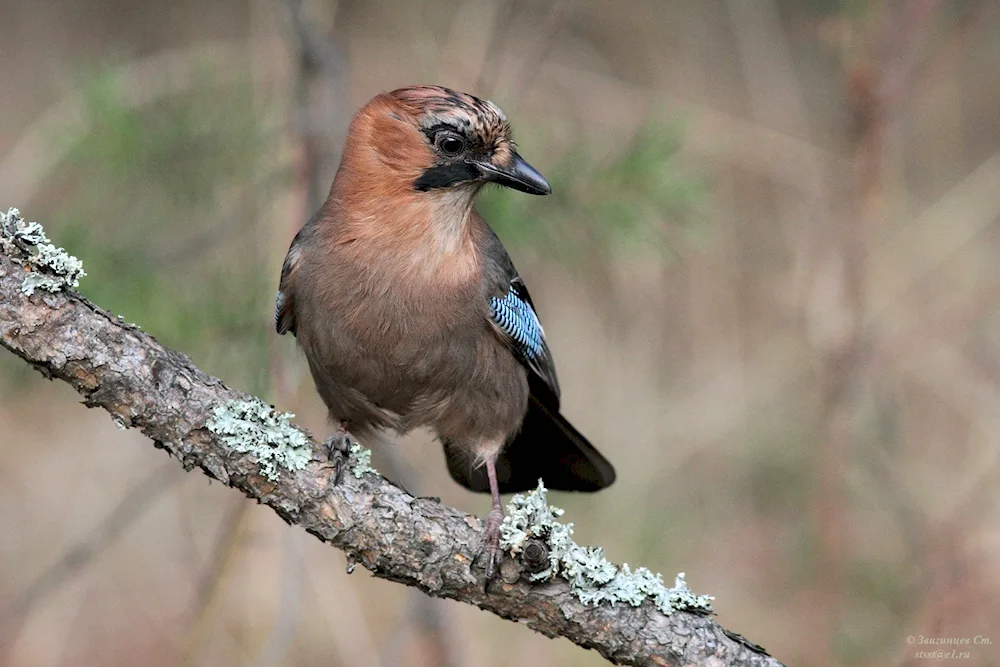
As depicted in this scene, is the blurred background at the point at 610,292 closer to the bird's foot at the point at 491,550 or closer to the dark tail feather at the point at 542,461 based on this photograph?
the dark tail feather at the point at 542,461

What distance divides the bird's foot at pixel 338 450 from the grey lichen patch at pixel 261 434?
8cm

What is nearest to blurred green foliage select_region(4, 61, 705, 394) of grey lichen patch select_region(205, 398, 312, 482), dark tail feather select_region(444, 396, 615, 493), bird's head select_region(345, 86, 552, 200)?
dark tail feather select_region(444, 396, 615, 493)

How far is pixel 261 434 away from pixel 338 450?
0.36 metres

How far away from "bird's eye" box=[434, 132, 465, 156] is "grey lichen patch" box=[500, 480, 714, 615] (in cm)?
111

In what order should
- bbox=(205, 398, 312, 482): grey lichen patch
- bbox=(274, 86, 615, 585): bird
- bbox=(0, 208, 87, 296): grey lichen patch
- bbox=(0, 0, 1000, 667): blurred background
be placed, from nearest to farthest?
bbox=(0, 208, 87, 296): grey lichen patch, bbox=(205, 398, 312, 482): grey lichen patch, bbox=(274, 86, 615, 585): bird, bbox=(0, 0, 1000, 667): blurred background

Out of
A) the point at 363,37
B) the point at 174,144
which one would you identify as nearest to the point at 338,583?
the point at 174,144

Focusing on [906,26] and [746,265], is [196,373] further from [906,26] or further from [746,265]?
→ [746,265]

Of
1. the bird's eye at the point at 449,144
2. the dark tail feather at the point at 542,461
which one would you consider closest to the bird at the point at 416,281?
the bird's eye at the point at 449,144

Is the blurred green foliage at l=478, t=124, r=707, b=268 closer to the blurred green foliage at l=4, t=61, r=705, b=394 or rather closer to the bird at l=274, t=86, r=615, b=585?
the blurred green foliage at l=4, t=61, r=705, b=394

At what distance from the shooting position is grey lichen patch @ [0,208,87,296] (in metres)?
2.44

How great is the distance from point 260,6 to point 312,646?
304cm

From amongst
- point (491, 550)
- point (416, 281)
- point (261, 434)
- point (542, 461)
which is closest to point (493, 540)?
point (491, 550)

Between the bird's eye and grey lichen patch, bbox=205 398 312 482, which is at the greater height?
the bird's eye

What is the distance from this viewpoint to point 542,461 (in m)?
3.92
